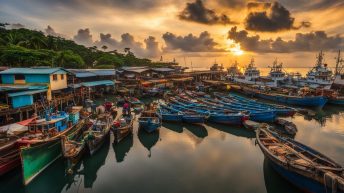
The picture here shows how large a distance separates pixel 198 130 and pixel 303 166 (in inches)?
563

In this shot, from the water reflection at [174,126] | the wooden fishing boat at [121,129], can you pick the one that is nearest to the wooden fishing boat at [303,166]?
the water reflection at [174,126]

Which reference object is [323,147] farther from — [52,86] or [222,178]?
[52,86]

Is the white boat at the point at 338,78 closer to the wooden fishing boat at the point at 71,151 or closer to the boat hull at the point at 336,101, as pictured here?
the boat hull at the point at 336,101

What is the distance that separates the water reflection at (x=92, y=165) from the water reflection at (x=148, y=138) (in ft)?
12.3

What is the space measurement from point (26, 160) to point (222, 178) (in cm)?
1341

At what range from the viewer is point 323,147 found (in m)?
21.7

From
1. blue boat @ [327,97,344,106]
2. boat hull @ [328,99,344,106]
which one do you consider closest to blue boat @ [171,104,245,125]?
blue boat @ [327,97,344,106]

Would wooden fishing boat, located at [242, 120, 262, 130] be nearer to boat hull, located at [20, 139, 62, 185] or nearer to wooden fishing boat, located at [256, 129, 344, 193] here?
wooden fishing boat, located at [256, 129, 344, 193]

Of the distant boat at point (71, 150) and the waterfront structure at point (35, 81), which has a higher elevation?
the waterfront structure at point (35, 81)

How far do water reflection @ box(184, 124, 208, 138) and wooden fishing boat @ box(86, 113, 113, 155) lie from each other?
31.6 feet

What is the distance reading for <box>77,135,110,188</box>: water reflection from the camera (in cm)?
1545

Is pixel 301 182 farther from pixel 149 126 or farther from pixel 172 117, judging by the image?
pixel 172 117

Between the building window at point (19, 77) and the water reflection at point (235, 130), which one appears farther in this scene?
the building window at point (19, 77)

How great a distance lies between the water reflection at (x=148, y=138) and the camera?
2178 cm
